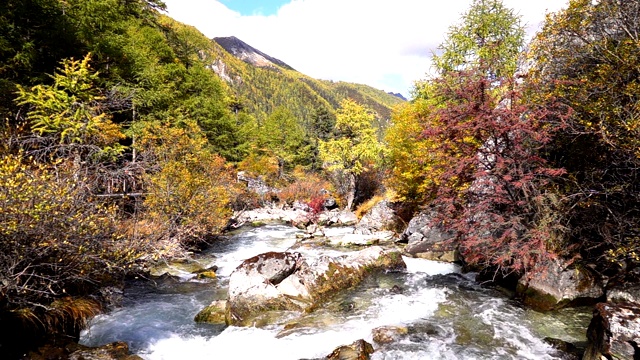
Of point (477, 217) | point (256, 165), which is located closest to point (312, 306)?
point (477, 217)

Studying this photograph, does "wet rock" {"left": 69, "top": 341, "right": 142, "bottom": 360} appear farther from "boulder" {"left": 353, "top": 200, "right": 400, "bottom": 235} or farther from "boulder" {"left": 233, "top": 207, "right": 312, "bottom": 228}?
"boulder" {"left": 233, "top": 207, "right": 312, "bottom": 228}

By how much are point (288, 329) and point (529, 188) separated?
913cm

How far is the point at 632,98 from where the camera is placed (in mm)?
7789

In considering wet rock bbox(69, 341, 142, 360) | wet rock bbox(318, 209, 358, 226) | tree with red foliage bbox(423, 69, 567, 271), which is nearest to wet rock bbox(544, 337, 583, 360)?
tree with red foliage bbox(423, 69, 567, 271)

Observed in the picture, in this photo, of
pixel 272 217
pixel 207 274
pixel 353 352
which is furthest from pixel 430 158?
pixel 272 217

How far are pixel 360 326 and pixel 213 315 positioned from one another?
470 centimetres

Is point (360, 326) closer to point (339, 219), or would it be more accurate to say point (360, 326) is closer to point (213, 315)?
point (213, 315)

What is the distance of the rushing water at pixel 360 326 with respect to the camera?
321 inches

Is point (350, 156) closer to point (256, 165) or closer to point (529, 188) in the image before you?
point (256, 165)

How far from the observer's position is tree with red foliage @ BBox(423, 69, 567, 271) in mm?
9859

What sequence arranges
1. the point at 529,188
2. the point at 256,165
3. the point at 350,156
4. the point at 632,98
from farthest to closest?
1. the point at 256,165
2. the point at 350,156
3. the point at 529,188
4. the point at 632,98

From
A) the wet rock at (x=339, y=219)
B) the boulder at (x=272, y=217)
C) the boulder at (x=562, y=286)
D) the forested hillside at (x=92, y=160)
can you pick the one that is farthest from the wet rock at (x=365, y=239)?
the boulder at (x=562, y=286)

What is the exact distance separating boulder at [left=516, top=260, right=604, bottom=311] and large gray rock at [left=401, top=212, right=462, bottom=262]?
4.85 meters

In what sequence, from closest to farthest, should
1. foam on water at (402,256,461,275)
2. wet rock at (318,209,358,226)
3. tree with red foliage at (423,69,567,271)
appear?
tree with red foliage at (423,69,567,271), foam on water at (402,256,461,275), wet rock at (318,209,358,226)
